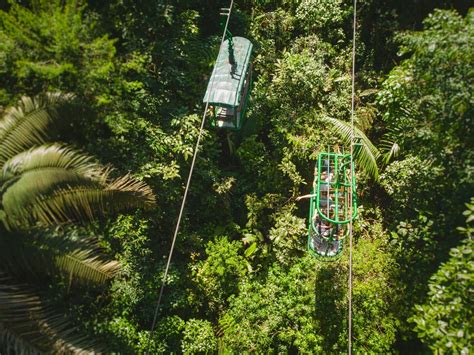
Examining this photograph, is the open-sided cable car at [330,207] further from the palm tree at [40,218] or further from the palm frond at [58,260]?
the palm frond at [58,260]

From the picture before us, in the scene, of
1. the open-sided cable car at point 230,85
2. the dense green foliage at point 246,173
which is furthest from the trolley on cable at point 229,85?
the dense green foliage at point 246,173

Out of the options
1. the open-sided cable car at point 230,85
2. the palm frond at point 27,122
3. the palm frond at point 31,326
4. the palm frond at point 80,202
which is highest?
the open-sided cable car at point 230,85

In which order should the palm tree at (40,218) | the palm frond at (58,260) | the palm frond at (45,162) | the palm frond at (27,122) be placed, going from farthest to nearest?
the palm frond at (27,122) → the palm frond at (58,260) → the palm frond at (45,162) → the palm tree at (40,218)

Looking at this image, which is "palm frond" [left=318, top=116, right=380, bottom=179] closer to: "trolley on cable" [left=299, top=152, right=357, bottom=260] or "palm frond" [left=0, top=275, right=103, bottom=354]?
"trolley on cable" [left=299, top=152, right=357, bottom=260]

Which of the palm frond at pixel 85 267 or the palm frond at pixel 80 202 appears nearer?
the palm frond at pixel 80 202

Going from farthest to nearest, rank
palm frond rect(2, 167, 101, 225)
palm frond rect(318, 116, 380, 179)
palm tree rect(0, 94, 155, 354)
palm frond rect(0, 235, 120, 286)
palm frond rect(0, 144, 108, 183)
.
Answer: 1. palm frond rect(318, 116, 380, 179)
2. palm frond rect(0, 235, 120, 286)
3. palm frond rect(0, 144, 108, 183)
4. palm tree rect(0, 94, 155, 354)
5. palm frond rect(2, 167, 101, 225)

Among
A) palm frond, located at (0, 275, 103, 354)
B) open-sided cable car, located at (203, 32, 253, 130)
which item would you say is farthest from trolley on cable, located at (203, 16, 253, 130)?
palm frond, located at (0, 275, 103, 354)

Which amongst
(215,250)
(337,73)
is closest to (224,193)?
(215,250)
